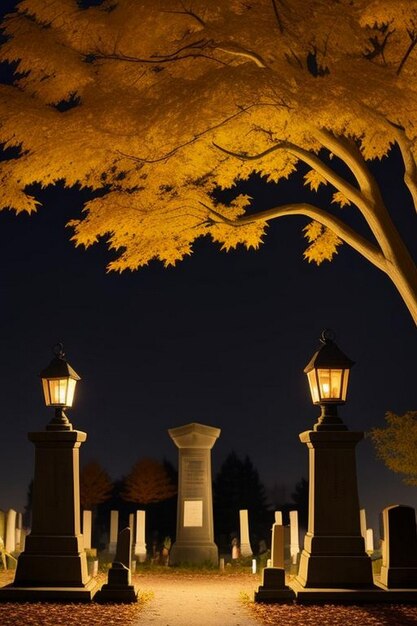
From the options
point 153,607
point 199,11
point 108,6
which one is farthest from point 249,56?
point 153,607

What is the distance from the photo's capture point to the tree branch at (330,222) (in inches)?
472

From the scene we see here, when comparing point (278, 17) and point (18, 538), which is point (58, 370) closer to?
point (278, 17)

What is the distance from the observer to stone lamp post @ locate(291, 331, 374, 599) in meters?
10.5

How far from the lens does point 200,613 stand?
9531mm

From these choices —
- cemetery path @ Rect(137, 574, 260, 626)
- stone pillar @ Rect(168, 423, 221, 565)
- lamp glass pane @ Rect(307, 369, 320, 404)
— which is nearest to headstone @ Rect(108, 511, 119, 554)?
→ stone pillar @ Rect(168, 423, 221, 565)

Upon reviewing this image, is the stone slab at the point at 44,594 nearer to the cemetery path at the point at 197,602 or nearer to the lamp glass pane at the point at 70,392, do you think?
the cemetery path at the point at 197,602

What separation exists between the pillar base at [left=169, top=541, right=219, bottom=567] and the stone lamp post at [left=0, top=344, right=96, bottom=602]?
290 inches

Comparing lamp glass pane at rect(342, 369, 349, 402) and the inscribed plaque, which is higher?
lamp glass pane at rect(342, 369, 349, 402)

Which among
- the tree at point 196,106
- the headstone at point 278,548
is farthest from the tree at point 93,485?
the headstone at point 278,548

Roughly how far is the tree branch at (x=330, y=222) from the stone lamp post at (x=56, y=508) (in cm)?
408

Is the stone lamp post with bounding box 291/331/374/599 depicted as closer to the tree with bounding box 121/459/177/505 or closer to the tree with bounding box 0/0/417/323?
the tree with bounding box 0/0/417/323

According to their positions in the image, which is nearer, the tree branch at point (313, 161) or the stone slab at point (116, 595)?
the stone slab at point (116, 595)

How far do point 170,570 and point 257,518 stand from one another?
30.6m

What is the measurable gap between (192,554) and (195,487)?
163 cm
